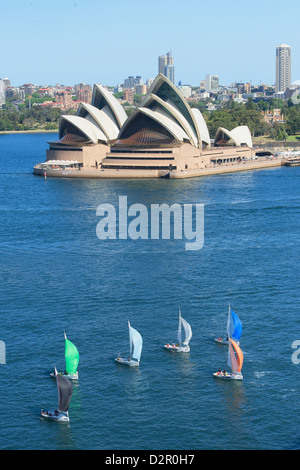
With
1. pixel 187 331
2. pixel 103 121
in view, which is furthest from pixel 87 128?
pixel 187 331

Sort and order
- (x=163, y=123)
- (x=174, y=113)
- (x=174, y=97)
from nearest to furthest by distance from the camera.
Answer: (x=163, y=123) → (x=174, y=113) → (x=174, y=97)

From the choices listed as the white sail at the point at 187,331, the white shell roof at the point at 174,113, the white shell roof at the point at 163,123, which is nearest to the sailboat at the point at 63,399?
the white sail at the point at 187,331

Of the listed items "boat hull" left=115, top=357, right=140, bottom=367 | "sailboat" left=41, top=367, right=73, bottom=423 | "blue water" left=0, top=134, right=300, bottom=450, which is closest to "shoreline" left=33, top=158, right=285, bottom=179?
"blue water" left=0, top=134, right=300, bottom=450

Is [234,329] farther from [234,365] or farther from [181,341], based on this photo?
[234,365]

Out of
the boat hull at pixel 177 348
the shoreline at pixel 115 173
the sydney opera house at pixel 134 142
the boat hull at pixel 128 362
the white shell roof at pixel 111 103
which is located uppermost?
the white shell roof at pixel 111 103

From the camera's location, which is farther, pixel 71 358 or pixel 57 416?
pixel 71 358

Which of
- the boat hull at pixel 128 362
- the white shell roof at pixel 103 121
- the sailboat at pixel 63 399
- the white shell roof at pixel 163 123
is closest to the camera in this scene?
the sailboat at pixel 63 399

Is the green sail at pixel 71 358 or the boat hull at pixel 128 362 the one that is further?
the boat hull at pixel 128 362

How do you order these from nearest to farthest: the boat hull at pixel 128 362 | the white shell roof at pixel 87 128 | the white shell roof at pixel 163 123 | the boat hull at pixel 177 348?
the boat hull at pixel 128 362
the boat hull at pixel 177 348
the white shell roof at pixel 163 123
the white shell roof at pixel 87 128

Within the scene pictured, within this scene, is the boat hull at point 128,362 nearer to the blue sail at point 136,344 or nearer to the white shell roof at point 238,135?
the blue sail at point 136,344
